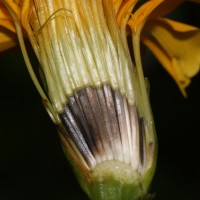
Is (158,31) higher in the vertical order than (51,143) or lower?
higher

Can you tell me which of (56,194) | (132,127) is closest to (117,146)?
(132,127)

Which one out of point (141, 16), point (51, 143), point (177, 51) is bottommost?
point (51, 143)

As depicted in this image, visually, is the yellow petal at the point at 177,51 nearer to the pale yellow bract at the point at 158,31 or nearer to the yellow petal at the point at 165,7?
the pale yellow bract at the point at 158,31

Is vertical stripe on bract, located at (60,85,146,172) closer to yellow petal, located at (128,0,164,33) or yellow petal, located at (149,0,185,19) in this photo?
yellow petal, located at (128,0,164,33)

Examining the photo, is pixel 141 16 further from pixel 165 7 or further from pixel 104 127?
pixel 104 127

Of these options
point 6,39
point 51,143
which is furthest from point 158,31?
point 51,143

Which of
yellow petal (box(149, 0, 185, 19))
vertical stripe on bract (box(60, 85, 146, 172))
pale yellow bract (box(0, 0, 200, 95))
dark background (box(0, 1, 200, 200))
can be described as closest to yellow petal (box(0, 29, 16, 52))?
pale yellow bract (box(0, 0, 200, 95))

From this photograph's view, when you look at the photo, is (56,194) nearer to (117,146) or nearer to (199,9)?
(199,9)
